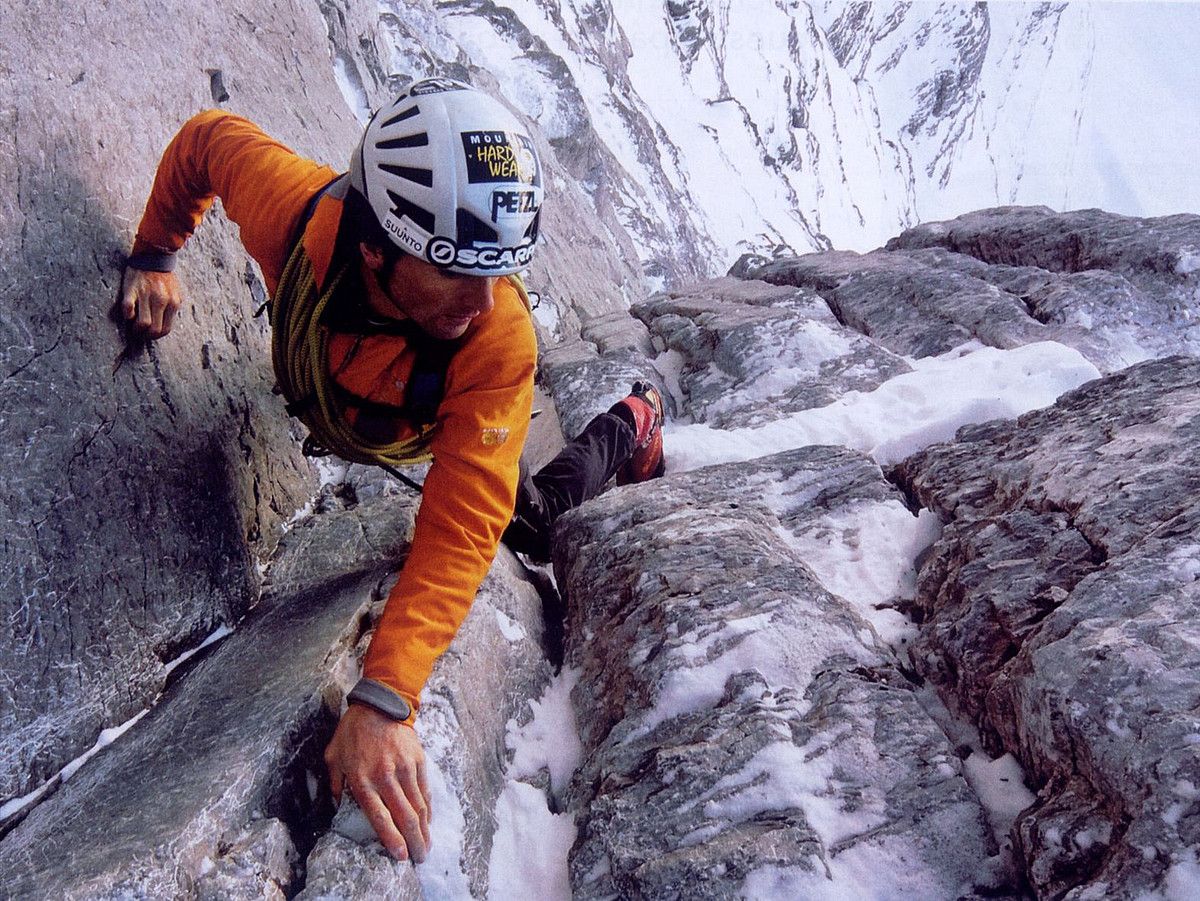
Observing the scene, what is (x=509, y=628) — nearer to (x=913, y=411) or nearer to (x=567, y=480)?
(x=567, y=480)

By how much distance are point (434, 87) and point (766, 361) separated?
16.2ft

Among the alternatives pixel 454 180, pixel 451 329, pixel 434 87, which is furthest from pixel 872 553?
pixel 434 87

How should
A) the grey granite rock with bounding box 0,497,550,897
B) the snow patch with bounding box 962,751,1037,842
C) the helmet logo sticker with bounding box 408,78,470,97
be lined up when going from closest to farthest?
the grey granite rock with bounding box 0,497,550,897 < the snow patch with bounding box 962,751,1037,842 < the helmet logo sticker with bounding box 408,78,470,97

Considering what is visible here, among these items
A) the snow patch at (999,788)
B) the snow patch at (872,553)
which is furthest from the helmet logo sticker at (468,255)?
the snow patch at (999,788)

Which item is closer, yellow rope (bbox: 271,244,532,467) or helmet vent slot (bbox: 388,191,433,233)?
helmet vent slot (bbox: 388,191,433,233)

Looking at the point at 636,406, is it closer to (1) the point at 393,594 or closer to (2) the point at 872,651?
(2) the point at 872,651

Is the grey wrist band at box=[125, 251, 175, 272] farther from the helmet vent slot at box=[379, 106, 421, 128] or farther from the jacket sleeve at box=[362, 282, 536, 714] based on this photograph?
the jacket sleeve at box=[362, 282, 536, 714]

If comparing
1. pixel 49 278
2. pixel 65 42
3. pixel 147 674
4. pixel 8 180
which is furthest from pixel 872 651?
pixel 65 42

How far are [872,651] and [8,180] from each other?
414 centimetres

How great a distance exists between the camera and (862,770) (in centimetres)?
284

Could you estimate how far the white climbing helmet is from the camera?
2.82 m

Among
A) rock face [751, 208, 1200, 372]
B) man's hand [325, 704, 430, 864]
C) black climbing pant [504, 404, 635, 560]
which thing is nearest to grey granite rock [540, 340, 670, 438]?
black climbing pant [504, 404, 635, 560]

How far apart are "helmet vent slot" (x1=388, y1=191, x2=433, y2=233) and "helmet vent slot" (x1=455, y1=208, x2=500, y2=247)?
0.12 m

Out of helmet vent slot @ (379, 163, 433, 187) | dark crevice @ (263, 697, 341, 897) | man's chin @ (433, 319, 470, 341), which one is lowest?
dark crevice @ (263, 697, 341, 897)
